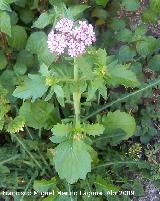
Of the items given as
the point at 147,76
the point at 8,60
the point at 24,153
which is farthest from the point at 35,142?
the point at 147,76

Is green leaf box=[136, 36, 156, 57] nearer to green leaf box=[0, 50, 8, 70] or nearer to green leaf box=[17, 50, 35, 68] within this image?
green leaf box=[17, 50, 35, 68]

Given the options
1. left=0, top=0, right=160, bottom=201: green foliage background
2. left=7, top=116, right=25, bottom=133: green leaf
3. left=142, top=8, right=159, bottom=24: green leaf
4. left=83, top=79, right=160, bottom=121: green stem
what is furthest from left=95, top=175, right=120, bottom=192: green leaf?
left=142, top=8, right=159, bottom=24: green leaf

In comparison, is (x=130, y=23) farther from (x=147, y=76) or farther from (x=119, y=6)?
(x=147, y=76)

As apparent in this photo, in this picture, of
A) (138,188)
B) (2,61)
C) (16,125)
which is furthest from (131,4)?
(138,188)

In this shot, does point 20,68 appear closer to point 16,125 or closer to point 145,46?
point 16,125

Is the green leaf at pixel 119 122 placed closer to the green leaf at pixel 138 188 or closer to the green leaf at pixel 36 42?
the green leaf at pixel 138 188

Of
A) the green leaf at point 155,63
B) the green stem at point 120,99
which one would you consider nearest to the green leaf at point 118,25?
the green leaf at point 155,63
